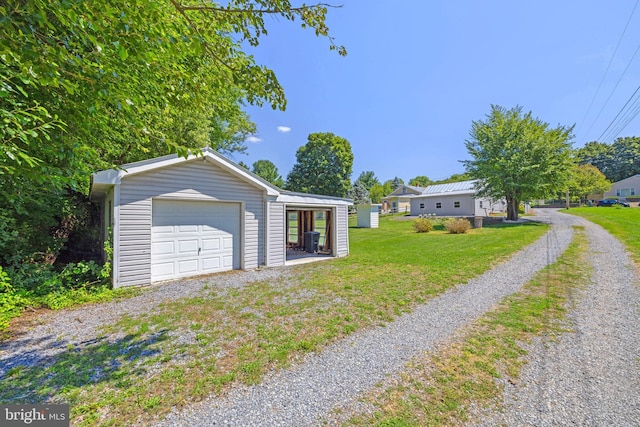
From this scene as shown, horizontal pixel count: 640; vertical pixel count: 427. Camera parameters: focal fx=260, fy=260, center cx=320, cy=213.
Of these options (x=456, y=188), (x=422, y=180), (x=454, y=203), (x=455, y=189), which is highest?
(x=422, y=180)

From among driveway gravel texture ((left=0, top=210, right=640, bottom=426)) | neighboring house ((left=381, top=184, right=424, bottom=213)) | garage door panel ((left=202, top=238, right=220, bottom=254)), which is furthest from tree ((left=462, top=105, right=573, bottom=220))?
garage door panel ((left=202, top=238, right=220, bottom=254))

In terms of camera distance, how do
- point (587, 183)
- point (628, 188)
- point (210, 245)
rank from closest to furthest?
point (210, 245), point (587, 183), point (628, 188)

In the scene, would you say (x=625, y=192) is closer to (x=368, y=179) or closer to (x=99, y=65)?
(x=368, y=179)

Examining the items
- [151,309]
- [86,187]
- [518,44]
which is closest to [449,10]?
[518,44]

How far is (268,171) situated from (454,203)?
3093 centimetres

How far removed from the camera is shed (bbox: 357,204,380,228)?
71.4 feet

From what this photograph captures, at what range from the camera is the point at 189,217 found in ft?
22.8

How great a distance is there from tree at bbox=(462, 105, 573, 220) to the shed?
8.73m

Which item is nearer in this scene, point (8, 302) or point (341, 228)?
point (8, 302)

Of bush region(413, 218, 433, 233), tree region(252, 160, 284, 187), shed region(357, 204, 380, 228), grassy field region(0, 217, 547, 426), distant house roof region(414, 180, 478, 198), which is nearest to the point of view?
grassy field region(0, 217, 547, 426)

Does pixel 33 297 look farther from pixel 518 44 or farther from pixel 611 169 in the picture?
pixel 611 169

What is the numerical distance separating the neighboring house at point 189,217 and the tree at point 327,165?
2210 centimetres

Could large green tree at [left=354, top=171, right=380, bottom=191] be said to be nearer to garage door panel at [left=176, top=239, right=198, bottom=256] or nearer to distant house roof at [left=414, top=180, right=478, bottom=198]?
distant house roof at [left=414, top=180, right=478, bottom=198]

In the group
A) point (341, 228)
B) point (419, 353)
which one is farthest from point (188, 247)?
point (419, 353)
